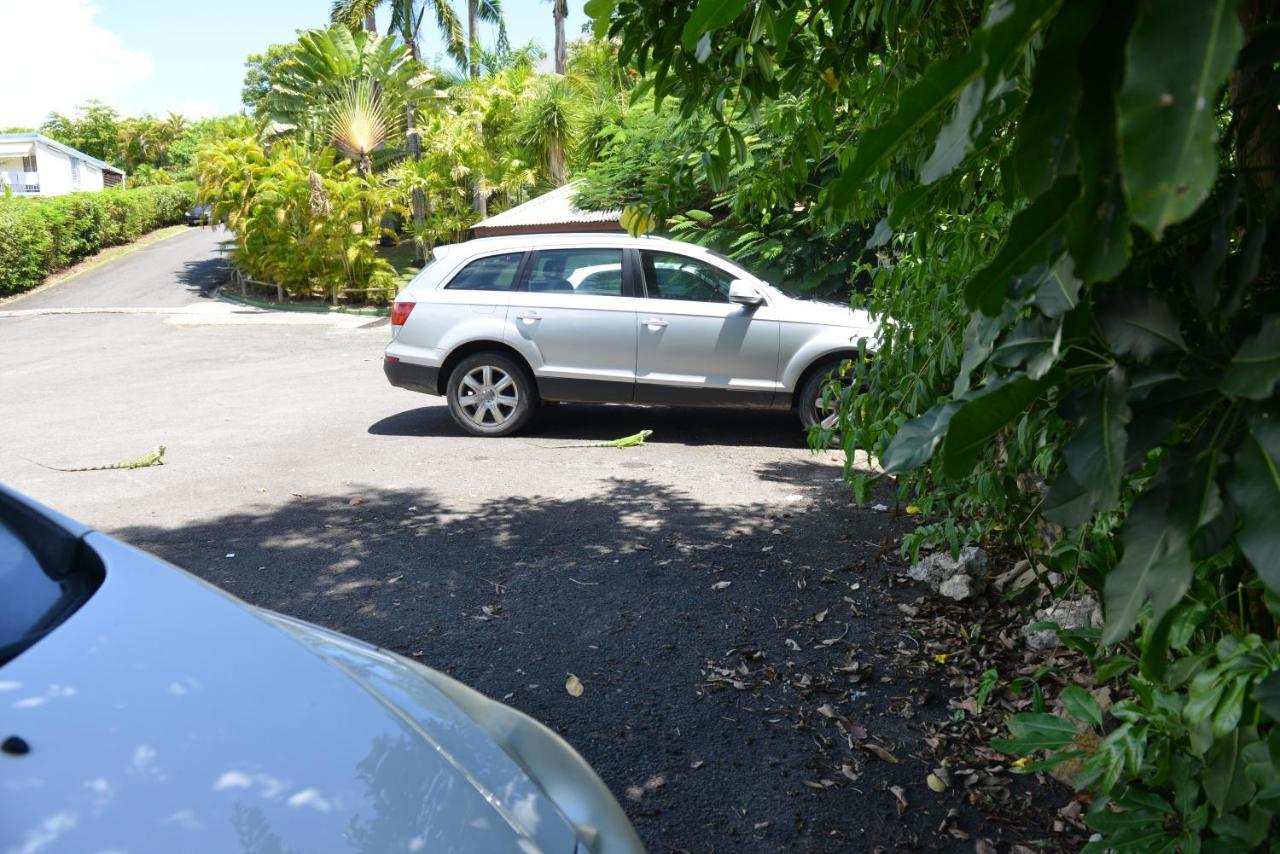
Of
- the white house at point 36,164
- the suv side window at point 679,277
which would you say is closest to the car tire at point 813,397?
the suv side window at point 679,277

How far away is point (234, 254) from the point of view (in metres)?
26.1

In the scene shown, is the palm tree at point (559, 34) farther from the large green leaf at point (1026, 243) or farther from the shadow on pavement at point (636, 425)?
the large green leaf at point (1026, 243)

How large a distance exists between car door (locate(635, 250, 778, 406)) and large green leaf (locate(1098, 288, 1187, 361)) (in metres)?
7.46

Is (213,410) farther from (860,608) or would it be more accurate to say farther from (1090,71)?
(1090,71)

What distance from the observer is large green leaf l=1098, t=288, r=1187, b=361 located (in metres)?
1.40

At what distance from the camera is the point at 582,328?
9.10 metres

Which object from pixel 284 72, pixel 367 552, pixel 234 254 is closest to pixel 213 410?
pixel 367 552

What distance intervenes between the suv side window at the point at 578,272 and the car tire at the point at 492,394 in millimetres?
734

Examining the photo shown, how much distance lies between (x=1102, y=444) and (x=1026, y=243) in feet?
1.04

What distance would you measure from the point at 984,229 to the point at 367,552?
12.8 feet

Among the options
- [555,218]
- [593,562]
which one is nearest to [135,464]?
[593,562]

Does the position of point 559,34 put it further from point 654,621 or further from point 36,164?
point 654,621

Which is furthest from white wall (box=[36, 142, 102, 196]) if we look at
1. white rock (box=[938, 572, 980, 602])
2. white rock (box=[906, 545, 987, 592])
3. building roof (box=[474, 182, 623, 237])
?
white rock (box=[938, 572, 980, 602])

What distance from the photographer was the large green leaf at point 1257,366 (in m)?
1.17
